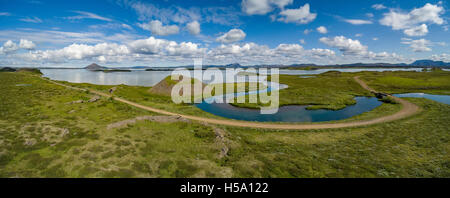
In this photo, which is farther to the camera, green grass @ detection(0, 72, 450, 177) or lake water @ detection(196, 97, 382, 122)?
lake water @ detection(196, 97, 382, 122)

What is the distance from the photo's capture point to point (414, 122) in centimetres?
3544

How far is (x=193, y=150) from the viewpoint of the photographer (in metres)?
19.9

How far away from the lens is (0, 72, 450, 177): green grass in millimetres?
15055

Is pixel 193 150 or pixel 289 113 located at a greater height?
pixel 289 113

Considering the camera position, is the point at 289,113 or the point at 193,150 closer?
the point at 193,150

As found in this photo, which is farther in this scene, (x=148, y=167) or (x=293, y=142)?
(x=293, y=142)

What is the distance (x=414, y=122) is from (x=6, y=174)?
61.0m

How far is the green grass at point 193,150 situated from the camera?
49.4ft

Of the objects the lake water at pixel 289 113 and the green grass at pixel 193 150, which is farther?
the lake water at pixel 289 113
